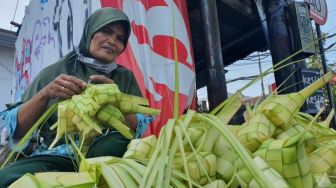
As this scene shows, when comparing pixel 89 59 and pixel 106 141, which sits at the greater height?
pixel 89 59

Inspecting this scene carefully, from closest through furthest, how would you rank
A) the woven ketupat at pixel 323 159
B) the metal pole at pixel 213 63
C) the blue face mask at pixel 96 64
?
the woven ketupat at pixel 323 159
the blue face mask at pixel 96 64
the metal pole at pixel 213 63

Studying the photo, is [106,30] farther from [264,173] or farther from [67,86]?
[264,173]

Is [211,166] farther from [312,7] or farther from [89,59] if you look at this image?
[312,7]

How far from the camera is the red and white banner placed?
213cm

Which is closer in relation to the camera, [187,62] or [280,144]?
[280,144]

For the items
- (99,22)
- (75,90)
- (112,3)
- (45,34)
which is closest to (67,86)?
(75,90)

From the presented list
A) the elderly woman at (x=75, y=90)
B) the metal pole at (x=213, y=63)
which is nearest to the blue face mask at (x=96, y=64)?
the elderly woman at (x=75, y=90)

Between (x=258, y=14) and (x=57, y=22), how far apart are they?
2200 mm

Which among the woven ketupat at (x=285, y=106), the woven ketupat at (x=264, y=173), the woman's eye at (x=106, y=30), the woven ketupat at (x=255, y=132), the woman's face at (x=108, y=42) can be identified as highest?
the woman's eye at (x=106, y=30)

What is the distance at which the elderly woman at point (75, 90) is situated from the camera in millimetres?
807

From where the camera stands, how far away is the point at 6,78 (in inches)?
294

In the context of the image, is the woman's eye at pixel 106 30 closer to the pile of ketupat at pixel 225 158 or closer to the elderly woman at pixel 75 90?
the elderly woman at pixel 75 90

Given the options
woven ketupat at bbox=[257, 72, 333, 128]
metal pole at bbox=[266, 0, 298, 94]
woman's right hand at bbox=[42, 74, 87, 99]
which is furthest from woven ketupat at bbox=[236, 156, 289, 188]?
metal pole at bbox=[266, 0, 298, 94]

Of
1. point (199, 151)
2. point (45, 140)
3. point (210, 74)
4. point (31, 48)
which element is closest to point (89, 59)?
point (45, 140)
